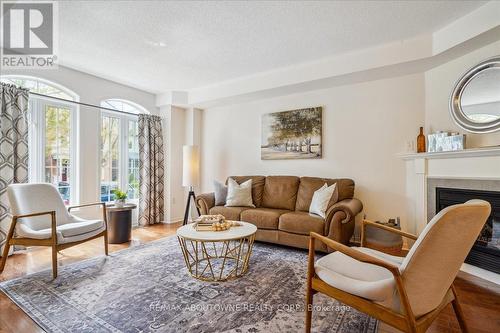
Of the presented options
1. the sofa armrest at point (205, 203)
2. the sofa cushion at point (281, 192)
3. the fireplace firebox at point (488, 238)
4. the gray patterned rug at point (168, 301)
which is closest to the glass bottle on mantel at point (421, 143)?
the fireplace firebox at point (488, 238)

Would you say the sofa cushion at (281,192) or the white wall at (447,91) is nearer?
the white wall at (447,91)

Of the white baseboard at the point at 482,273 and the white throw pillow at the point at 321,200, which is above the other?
the white throw pillow at the point at 321,200

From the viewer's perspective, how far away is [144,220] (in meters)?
4.55

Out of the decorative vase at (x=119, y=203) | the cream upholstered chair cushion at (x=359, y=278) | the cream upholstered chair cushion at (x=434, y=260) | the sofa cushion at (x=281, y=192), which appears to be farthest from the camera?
the sofa cushion at (x=281, y=192)

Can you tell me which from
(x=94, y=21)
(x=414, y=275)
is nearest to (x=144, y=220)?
(x=94, y=21)

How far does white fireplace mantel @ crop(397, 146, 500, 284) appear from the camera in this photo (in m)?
2.40

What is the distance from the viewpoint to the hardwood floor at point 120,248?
5.51 feet

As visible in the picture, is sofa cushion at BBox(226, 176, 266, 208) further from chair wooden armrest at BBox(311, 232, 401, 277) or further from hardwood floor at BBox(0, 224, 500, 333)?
chair wooden armrest at BBox(311, 232, 401, 277)

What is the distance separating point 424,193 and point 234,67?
3.01 meters

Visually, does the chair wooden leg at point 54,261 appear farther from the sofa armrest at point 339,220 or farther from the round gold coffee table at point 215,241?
the sofa armrest at point 339,220

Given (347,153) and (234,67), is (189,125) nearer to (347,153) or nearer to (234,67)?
(234,67)

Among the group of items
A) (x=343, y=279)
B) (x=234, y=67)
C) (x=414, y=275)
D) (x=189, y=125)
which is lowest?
(x=343, y=279)

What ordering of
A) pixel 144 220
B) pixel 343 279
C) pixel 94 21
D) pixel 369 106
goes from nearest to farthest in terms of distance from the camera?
pixel 343 279 → pixel 94 21 → pixel 369 106 → pixel 144 220

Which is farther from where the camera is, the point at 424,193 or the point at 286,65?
the point at 286,65
